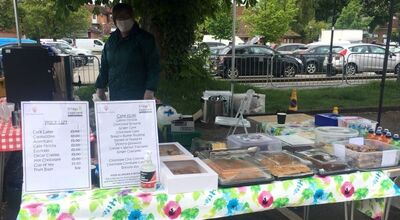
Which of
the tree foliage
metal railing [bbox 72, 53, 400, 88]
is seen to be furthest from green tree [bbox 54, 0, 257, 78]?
the tree foliage

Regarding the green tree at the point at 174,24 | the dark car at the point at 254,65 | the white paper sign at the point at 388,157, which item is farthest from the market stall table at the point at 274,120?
the dark car at the point at 254,65

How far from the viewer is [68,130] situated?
2.08m

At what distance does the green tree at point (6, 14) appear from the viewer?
3017cm

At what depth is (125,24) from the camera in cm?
378

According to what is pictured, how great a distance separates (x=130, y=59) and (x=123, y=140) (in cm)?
192

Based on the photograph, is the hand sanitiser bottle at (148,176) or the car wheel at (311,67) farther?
the car wheel at (311,67)

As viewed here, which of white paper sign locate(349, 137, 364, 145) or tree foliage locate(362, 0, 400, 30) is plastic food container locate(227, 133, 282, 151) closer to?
white paper sign locate(349, 137, 364, 145)

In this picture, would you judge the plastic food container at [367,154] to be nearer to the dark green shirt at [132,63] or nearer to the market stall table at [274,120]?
the market stall table at [274,120]

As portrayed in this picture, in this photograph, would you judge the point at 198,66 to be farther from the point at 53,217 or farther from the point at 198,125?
the point at 53,217

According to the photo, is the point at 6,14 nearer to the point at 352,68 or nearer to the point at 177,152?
the point at 352,68

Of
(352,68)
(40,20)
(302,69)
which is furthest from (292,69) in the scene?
(40,20)

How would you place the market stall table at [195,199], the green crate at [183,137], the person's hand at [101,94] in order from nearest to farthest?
the market stall table at [195,199]
the green crate at [183,137]
the person's hand at [101,94]

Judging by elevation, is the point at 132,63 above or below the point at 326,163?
above

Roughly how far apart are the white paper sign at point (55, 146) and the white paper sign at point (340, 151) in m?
1.50
